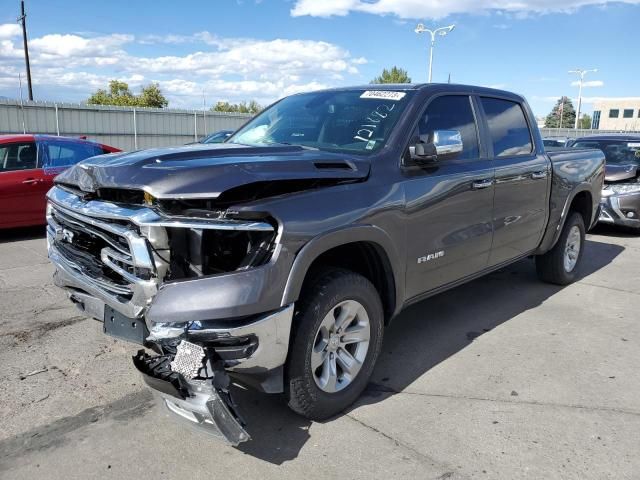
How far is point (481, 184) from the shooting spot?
4195 mm

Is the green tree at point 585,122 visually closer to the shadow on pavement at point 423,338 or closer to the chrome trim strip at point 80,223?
the shadow on pavement at point 423,338

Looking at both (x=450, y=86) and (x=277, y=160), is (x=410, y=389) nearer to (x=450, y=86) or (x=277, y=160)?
(x=277, y=160)

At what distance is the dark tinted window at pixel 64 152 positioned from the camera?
8430 millimetres

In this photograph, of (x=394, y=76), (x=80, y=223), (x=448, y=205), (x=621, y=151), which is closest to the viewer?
(x=80, y=223)

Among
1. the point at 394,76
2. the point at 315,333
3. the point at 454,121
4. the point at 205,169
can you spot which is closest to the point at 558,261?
the point at 454,121

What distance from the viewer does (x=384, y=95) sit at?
3.97m

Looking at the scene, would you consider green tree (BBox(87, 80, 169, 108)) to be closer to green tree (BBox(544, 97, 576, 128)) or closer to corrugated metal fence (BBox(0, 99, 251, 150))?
corrugated metal fence (BBox(0, 99, 251, 150))

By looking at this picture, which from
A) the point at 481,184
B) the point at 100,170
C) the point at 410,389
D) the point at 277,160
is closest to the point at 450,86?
the point at 481,184

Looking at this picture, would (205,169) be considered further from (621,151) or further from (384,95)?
(621,151)

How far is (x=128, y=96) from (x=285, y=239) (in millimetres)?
63991

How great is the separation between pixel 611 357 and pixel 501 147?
1.89 metres

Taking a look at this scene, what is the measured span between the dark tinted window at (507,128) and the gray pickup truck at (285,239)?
0.18m

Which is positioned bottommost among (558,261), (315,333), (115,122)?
(558,261)

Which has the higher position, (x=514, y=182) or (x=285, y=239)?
(x=514, y=182)
